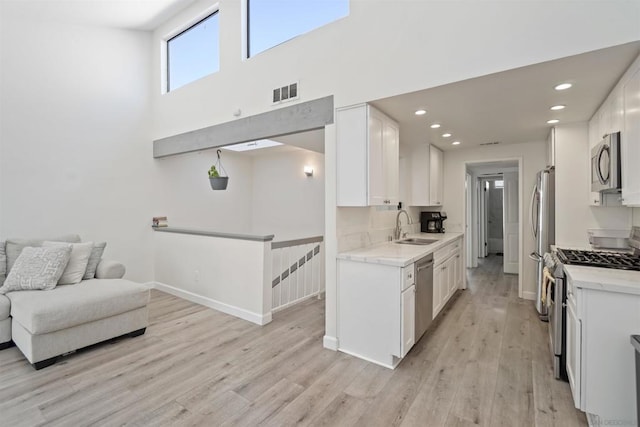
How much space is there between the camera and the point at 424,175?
14.9ft

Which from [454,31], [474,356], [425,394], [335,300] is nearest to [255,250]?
[335,300]

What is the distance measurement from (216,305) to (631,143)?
4.31 meters

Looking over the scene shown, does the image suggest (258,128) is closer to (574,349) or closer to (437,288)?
(437,288)

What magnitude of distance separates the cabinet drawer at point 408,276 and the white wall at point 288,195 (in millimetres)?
2827

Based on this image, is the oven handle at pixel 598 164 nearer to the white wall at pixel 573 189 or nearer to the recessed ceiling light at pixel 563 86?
the recessed ceiling light at pixel 563 86

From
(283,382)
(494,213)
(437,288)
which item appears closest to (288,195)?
(437,288)

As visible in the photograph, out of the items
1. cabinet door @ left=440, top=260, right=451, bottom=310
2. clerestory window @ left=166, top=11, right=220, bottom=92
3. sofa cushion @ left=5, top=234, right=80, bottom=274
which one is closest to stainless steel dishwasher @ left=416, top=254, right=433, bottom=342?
cabinet door @ left=440, top=260, right=451, bottom=310

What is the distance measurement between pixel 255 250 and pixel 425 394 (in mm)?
2214

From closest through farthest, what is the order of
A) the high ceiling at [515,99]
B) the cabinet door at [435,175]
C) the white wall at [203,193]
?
the high ceiling at [515,99]
the cabinet door at [435,175]
the white wall at [203,193]

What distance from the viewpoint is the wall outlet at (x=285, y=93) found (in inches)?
125

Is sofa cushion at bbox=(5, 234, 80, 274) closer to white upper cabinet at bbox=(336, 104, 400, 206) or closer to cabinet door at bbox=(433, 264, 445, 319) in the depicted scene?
white upper cabinet at bbox=(336, 104, 400, 206)

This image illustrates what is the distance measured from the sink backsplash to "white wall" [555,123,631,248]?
6.31ft

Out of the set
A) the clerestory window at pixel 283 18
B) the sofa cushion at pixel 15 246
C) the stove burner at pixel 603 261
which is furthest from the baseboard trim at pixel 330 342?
the sofa cushion at pixel 15 246

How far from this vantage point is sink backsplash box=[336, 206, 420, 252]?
9.87ft
